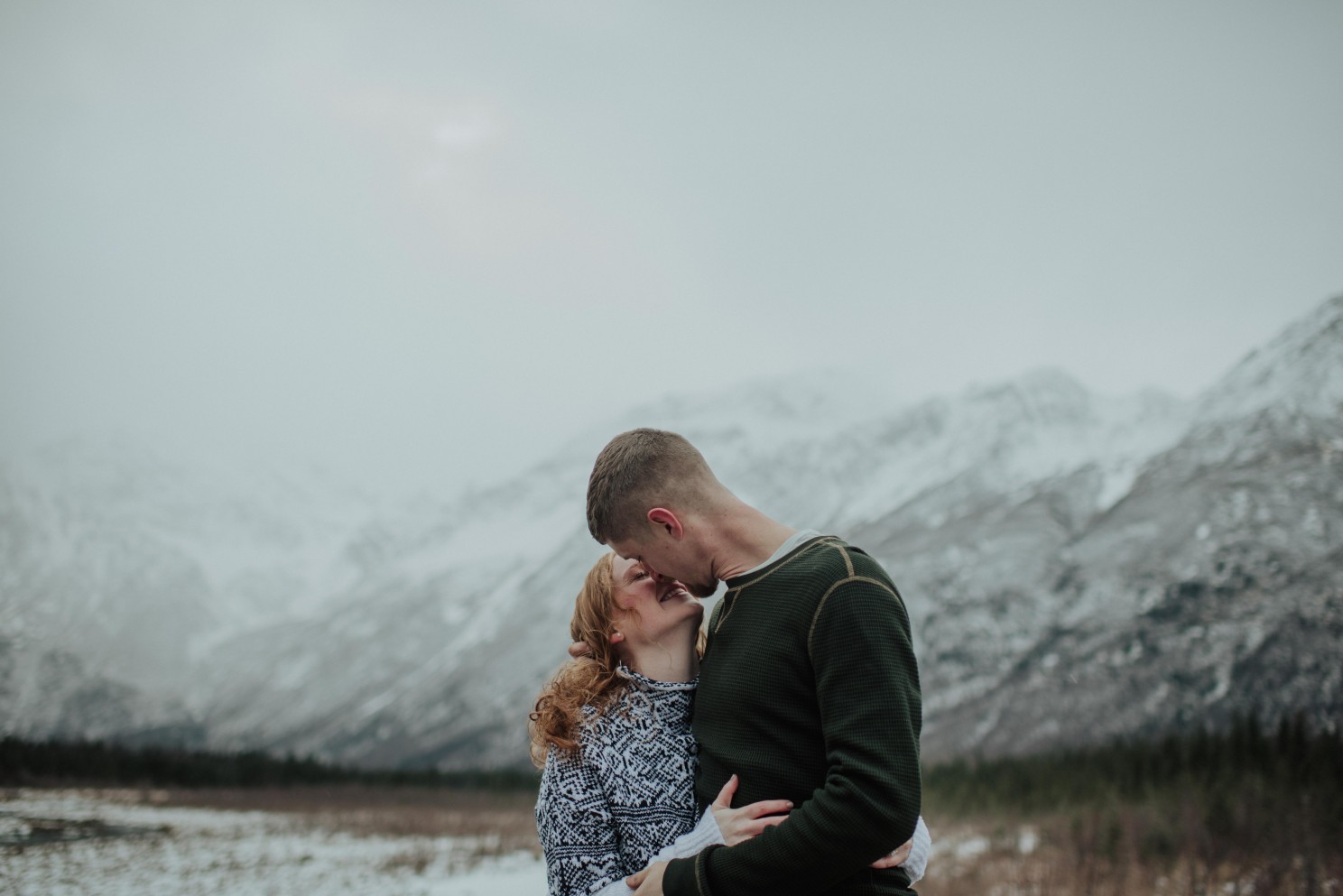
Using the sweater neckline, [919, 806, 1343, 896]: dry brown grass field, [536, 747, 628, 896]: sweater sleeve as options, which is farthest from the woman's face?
[919, 806, 1343, 896]: dry brown grass field

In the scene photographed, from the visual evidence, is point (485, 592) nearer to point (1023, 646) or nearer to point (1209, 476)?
point (1023, 646)

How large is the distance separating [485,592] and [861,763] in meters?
193

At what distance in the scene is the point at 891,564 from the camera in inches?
4579

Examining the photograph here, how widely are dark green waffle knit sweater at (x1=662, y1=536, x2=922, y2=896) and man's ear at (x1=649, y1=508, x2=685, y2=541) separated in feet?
0.80

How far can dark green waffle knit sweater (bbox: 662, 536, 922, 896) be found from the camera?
2.45m

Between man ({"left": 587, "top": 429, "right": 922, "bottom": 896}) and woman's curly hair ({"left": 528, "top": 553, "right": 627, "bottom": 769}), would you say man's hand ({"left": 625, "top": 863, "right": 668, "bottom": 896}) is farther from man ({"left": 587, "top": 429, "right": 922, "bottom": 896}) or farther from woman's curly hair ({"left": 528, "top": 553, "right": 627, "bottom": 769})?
woman's curly hair ({"left": 528, "top": 553, "right": 627, "bottom": 769})

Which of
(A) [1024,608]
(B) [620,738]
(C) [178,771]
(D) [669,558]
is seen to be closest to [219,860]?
(B) [620,738]

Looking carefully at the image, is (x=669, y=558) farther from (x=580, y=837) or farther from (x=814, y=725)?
(x=580, y=837)

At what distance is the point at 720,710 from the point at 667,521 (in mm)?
627

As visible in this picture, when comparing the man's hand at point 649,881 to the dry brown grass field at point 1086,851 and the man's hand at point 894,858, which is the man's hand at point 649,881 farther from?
the dry brown grass field at point 1086,851

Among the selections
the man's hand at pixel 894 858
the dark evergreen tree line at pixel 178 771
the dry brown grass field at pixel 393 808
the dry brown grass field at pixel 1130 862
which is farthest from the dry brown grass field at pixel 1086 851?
the man's hand at pixel 894 858

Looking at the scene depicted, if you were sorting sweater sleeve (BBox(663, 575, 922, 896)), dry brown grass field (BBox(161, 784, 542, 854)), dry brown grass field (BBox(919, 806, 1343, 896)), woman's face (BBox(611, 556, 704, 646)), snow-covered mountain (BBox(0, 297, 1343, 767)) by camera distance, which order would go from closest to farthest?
sweater sleeve (BBox(663, 575, 922, 896)), woman's face (BBox(611, 556, 704, 646)), dry brown grass field (BBox(919, 806, 1343, 896)), dry brown grass field (BBox(161, 784, 542, 854)), snow-covered mountain (BBox(0, 297, 1343, 767))

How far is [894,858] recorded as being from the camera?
2742 millimetres

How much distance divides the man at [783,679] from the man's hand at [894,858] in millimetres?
42
